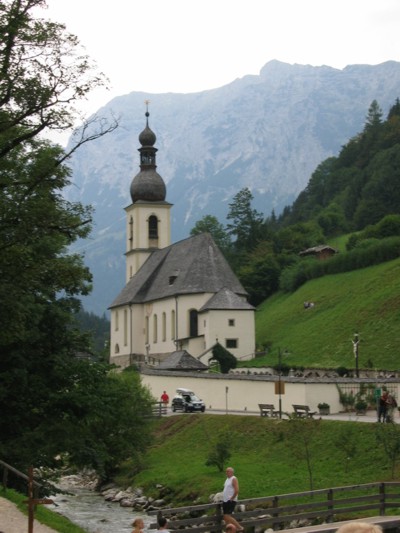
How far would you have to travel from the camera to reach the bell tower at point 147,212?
312ft

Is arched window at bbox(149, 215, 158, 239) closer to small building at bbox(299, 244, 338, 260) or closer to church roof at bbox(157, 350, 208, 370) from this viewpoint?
small building at bbox(299, 244, 338, 260)

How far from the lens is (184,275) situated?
80000mm

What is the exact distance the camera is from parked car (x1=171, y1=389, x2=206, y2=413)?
173 feet

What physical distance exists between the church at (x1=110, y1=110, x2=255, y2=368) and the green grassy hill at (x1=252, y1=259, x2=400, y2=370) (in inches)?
160

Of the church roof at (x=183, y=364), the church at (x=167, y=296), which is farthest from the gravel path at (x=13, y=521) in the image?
the church at (x=167, y=296)

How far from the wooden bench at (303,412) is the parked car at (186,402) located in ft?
33.3

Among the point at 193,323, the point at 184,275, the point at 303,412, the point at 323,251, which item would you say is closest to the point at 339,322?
the point at 193,323

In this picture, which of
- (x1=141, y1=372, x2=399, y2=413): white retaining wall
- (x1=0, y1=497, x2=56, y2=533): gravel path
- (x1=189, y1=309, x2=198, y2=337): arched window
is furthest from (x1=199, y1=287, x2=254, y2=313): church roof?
(x1=0, y1=497, x2=56, y2=533): gravel path

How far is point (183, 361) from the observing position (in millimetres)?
65250

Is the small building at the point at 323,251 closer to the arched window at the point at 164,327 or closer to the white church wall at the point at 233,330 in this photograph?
the arched window at the point at 164,327

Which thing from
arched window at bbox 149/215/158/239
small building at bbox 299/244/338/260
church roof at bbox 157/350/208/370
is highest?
arched window at bbox 149/215/158/239

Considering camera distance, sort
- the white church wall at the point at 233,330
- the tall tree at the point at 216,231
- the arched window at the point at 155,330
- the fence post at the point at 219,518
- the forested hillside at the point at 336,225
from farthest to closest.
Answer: the tall tree at the point at 216,231
the forested hillside at the point at 336,225
the arched window at the point at 155,330
the white church wall at the point at 233,330
the fence post at the point at 219,518

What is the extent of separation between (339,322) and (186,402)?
23.8 meters

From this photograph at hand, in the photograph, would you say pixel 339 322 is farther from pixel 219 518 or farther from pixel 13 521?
pixel 13 521
